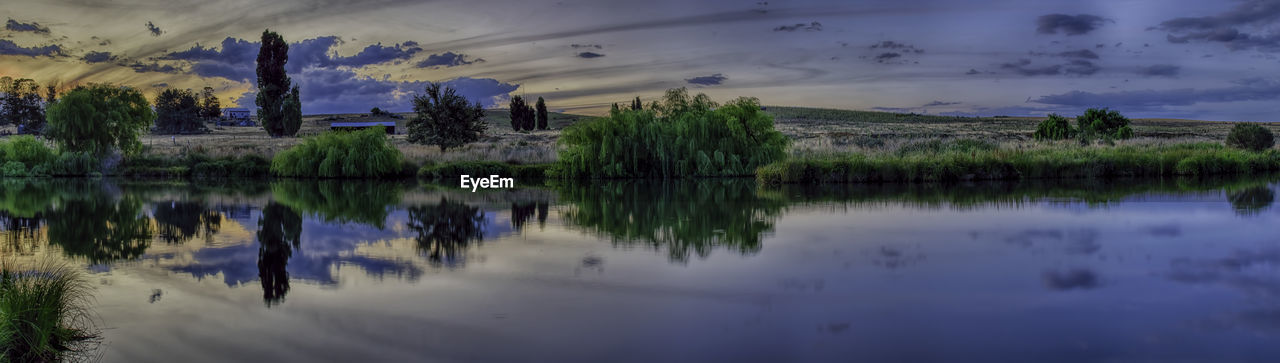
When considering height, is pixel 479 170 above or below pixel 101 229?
above

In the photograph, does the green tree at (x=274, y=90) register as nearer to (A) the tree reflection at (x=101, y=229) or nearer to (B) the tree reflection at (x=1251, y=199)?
(A) the tree reflection at (x=101, y=229)

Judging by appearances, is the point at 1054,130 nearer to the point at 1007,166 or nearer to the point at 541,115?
the point at 1007,166

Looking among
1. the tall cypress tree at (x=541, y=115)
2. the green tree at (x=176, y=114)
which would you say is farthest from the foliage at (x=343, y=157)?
the green tree at (x=176, y=114)

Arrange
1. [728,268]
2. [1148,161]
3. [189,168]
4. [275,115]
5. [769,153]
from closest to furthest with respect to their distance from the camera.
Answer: [728,268] < [1148,161] < [769,153] < [189,168] < [275,115]

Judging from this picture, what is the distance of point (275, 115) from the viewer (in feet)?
202

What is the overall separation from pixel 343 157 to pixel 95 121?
41.2ft

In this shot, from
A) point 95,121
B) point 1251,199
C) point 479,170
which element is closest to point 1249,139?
point 1251,199

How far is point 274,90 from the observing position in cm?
6206

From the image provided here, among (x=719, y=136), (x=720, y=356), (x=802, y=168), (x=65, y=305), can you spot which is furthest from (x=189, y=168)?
(x=720, y=356)

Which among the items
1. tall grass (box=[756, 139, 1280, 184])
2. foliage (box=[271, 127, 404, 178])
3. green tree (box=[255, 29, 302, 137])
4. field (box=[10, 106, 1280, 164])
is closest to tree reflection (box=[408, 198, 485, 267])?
tall grass (box=[756, 139, 1280, 184])

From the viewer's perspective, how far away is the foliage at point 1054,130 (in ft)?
148

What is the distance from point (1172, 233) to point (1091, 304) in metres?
5.90

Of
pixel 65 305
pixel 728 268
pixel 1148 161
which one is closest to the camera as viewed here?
pixel 65 305

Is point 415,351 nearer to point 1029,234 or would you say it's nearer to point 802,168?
point 1029,234
